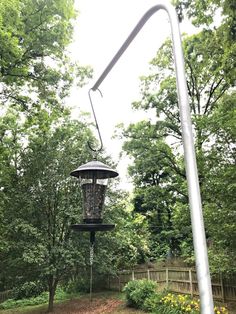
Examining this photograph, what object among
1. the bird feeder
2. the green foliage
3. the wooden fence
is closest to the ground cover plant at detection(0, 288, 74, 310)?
the green foliage

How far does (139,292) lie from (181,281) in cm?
160

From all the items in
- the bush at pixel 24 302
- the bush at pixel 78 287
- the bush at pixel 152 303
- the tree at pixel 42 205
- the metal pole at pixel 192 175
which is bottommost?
the bush at pixel 24 302

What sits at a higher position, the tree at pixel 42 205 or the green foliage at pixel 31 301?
the tree at pixel 42 205

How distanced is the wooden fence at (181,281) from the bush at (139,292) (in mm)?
733

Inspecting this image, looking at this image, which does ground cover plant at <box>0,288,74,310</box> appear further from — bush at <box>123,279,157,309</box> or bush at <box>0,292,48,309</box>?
bush at <box>123,279,157,309</box>

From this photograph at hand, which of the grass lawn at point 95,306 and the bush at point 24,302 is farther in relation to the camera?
the bush at point 24,302

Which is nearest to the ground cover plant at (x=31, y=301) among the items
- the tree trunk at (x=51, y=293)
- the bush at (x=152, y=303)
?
the tree trunk at (x=51, y=293)

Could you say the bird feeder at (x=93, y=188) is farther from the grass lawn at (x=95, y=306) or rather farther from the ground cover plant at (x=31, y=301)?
the ground cover plant at (x=31, y=301)

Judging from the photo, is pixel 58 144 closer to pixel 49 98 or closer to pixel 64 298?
pixel 49 98

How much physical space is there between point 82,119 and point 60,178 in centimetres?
474

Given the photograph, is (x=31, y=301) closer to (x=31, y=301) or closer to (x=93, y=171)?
(x=31, y=301)

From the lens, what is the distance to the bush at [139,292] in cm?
1198

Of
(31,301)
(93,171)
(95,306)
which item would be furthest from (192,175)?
(31,301)

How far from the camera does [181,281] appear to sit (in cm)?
1216
